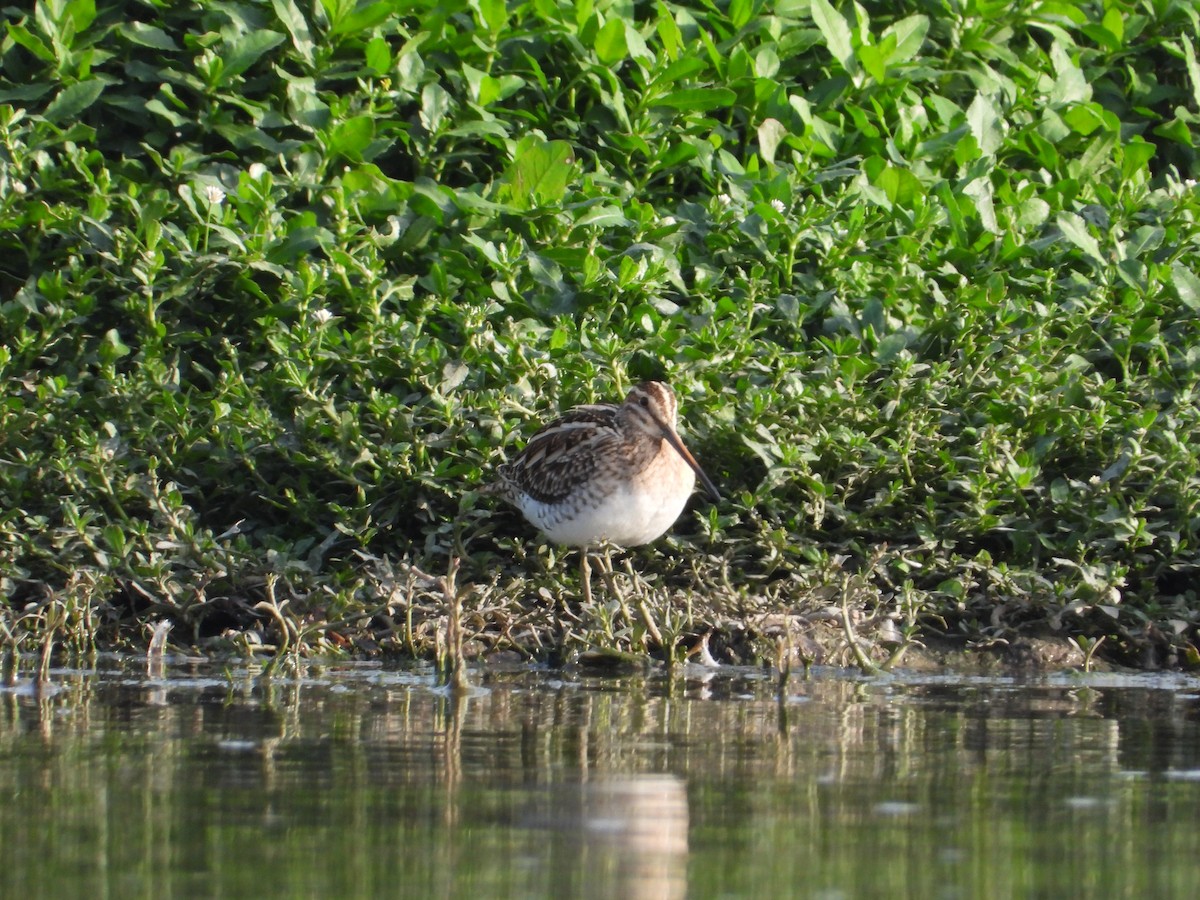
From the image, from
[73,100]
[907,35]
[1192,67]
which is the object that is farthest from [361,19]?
[1192,67]

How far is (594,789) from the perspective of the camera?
4355 mm

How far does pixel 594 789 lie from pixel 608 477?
2470 millimetres

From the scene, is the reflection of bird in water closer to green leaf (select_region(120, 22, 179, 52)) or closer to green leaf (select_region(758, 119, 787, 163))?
green leaf (select_region(758, 119, 787, 163))

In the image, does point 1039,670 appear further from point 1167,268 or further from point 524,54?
point 524,54

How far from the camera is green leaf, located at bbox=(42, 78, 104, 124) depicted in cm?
814

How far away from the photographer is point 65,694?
5.69 metres

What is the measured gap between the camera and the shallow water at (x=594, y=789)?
3.66 m

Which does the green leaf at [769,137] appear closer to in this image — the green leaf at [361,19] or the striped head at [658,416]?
the green leaf at [361,19]

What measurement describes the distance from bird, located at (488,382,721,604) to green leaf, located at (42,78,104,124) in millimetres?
2535

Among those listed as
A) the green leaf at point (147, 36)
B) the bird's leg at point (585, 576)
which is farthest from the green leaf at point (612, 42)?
the bird's leg at point (585, 576)

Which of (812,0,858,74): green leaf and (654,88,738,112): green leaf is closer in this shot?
(654,88,738,112): green leaf

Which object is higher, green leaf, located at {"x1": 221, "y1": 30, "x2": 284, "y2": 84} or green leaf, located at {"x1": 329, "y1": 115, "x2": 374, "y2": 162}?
green leaf, located at {"x1": 221, "y1": 30, "x2": 284, "y2": 84}

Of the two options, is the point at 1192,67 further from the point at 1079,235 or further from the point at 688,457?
the point at 688,457

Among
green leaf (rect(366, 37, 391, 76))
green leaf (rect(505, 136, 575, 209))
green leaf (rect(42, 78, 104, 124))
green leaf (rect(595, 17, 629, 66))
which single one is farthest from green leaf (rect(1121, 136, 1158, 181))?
green leaf (rect(42, 78, 104, 124))
